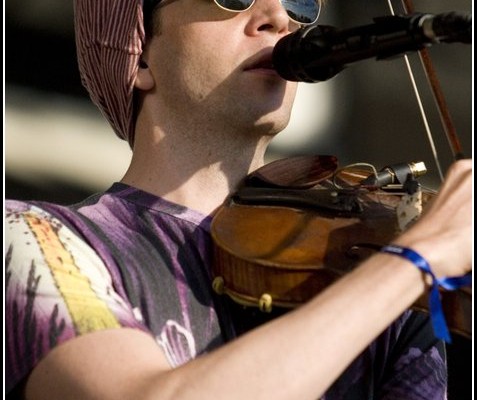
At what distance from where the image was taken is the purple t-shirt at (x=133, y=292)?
6.73 ft

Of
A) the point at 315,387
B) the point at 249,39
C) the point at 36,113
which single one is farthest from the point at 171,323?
the point at 36,113

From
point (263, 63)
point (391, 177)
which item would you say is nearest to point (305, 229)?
point (391, 177)

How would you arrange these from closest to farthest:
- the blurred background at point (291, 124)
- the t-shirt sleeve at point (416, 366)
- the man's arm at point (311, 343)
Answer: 1. the man's arm at point (311, 343)
2. the t-shirt sleeve at point (416, 366)
3. the blurred background at point (291, 124)

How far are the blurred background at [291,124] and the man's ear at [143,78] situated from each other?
2.32 feet

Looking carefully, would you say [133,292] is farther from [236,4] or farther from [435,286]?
[236,4]

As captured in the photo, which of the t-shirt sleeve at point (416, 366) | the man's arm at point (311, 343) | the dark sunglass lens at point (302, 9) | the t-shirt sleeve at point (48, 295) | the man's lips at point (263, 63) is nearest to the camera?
the man's arm at point (311, 343)

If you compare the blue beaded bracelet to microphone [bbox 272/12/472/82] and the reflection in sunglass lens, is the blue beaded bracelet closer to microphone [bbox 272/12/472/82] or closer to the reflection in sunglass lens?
microphone [bbox 272/12/472/82]

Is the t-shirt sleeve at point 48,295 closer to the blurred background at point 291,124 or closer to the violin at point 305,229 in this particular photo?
the violin at point 305,229

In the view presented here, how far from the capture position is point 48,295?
2057 mm

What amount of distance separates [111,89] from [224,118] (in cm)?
30

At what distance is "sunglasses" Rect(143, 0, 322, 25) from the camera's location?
249 cm

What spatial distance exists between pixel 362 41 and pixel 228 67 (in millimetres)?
517

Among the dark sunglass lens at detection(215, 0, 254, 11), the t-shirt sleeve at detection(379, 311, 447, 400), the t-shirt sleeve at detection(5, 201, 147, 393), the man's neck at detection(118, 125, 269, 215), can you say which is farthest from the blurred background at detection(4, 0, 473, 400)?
the t-shirt sleeve at detection(5, 201, 147, 393)

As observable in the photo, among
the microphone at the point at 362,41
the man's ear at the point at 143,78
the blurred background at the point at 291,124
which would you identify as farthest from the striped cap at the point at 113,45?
the blurred background at the point at 291,124
